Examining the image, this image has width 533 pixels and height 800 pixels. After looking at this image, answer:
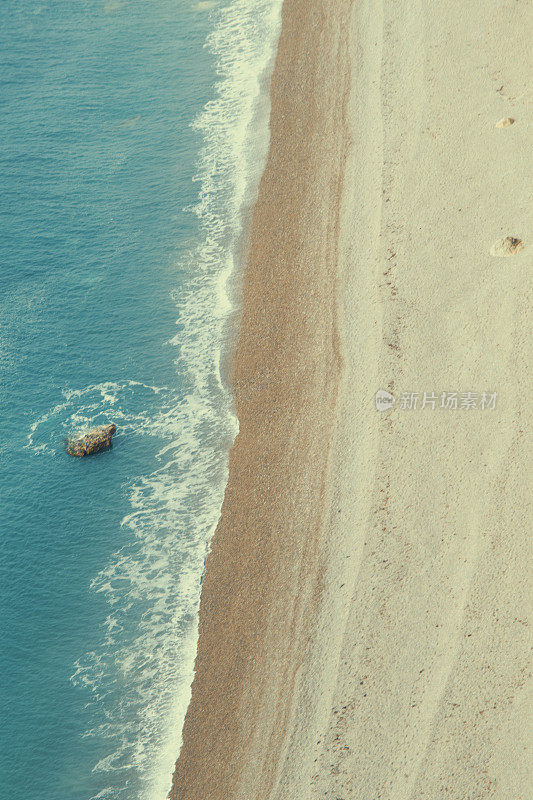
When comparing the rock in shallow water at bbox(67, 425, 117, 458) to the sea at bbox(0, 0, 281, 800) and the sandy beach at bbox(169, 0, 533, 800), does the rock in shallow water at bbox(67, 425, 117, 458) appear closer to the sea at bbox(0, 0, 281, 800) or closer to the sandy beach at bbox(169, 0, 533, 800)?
the sea at bbox(0, 0, 281, 800)

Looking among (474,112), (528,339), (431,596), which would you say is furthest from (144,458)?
(474,112)

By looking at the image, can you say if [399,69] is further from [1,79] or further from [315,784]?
[315,784]

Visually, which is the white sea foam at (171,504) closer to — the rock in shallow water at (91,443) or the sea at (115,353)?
the sea at (115,353)

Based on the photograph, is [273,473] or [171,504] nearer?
[273,473]
